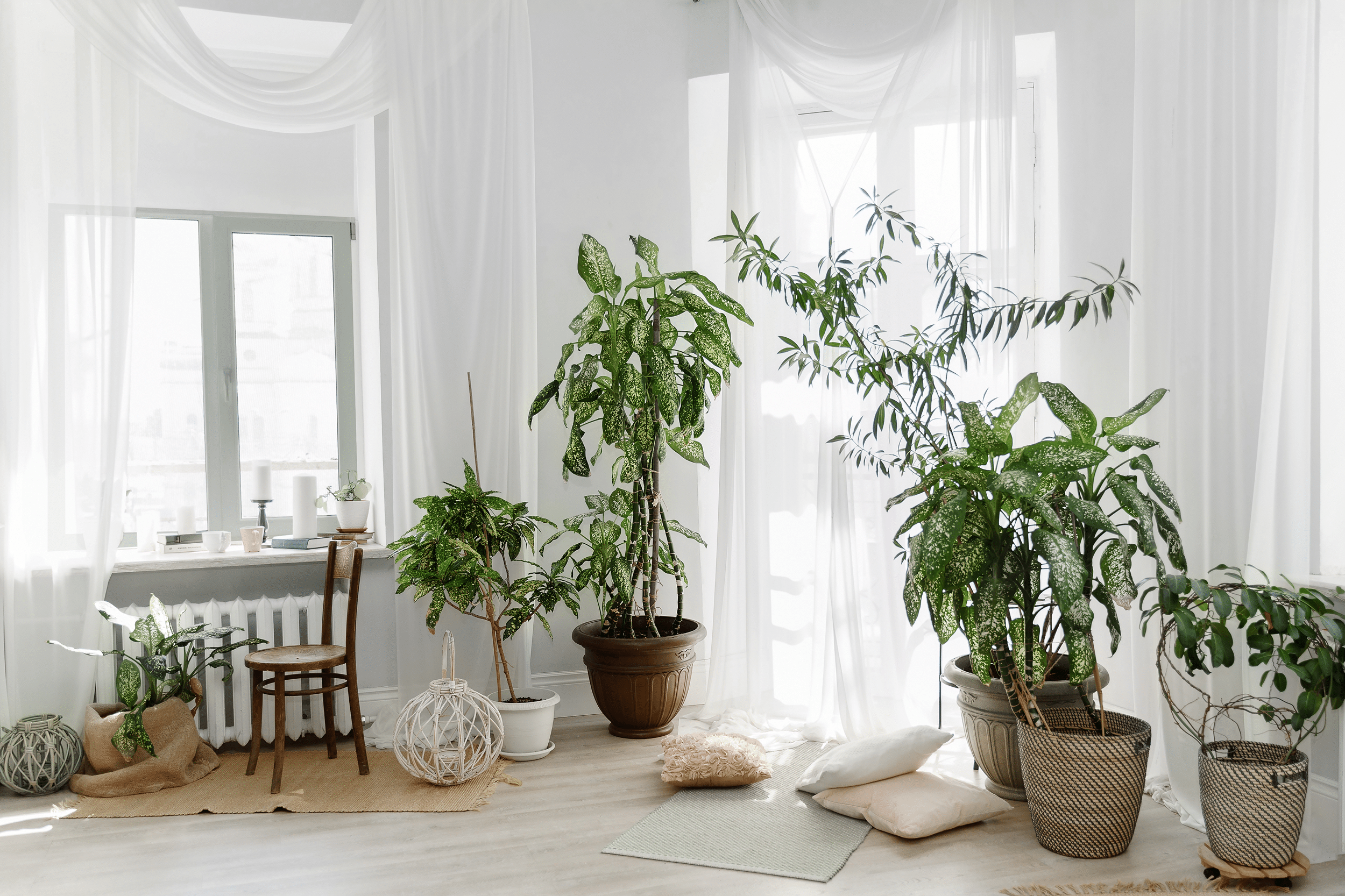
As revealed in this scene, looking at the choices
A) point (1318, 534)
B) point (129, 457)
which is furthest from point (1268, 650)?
point (129, 457)

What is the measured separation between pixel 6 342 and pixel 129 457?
90 centimetres

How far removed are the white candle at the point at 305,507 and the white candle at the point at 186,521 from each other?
1.21 ft

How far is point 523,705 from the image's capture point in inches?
135

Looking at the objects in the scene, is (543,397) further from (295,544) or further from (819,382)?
(295,544)

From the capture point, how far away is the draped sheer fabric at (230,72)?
3297 millimetres

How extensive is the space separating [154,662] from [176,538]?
0.69m

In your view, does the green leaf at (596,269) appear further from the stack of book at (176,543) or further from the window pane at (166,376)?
the stack of book at (176,543)

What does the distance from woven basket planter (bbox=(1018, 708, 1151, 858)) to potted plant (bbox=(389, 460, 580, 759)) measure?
159cm

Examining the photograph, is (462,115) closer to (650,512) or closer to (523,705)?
(650,512)

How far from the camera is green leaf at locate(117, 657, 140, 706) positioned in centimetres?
316

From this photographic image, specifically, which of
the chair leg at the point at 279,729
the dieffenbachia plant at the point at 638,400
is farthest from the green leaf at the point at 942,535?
the chair leg at the point at 279,729

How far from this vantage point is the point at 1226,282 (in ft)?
9.23

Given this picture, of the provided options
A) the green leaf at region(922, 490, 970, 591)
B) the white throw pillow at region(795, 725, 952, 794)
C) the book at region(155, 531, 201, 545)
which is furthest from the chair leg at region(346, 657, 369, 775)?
the green leaf at region(922, 490, 970, 591)

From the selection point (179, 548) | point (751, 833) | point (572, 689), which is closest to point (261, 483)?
point (179, 548)
